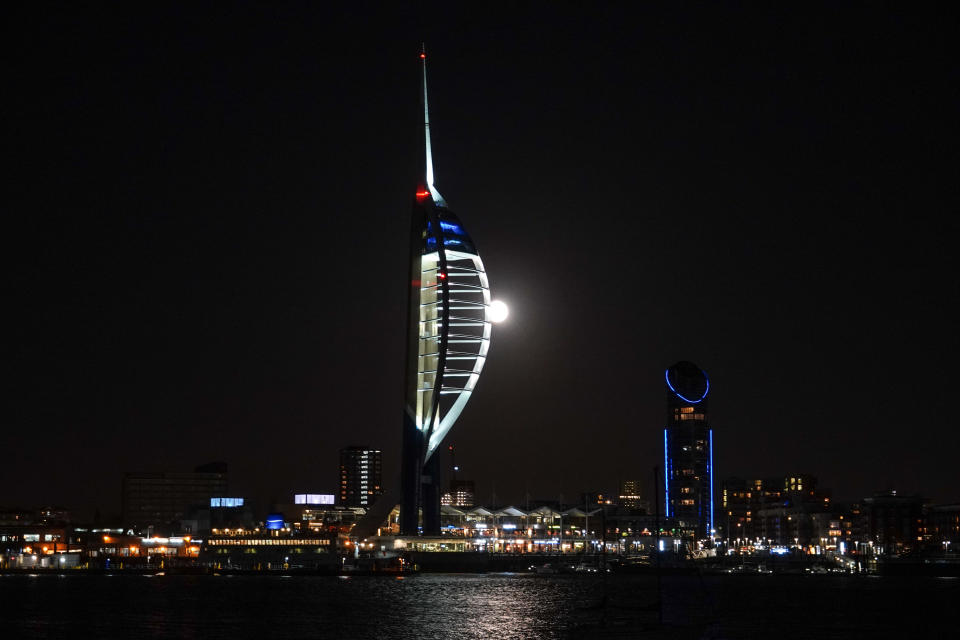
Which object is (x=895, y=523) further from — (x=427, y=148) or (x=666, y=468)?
(x=427, y=148)

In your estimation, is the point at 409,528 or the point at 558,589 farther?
the point at 409,528

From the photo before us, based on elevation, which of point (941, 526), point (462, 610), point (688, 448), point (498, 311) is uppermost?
point (498, 311)

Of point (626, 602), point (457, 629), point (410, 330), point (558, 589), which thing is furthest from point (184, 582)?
point (457, 629)

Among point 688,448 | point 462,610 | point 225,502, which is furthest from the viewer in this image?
point 688,448

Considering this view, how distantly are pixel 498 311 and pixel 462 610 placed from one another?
174ft

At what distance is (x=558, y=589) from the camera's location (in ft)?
313

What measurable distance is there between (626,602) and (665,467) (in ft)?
392

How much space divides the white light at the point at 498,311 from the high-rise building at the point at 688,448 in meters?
76.2

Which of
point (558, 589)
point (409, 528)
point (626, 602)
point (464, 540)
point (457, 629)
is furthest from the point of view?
point (464, 540)

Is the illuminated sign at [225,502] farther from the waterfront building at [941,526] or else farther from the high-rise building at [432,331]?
the waterfront building at [941,526]

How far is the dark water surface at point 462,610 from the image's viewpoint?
184 feet

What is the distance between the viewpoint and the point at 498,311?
119688mm

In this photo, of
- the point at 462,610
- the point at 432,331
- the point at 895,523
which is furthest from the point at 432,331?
the point at 895,523

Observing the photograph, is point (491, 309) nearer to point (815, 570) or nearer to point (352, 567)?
point (352, 567)
